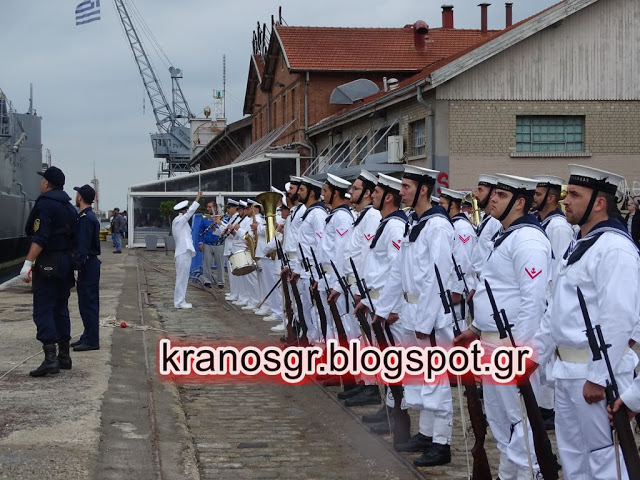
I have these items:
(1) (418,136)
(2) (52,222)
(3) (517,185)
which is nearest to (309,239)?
(2) (52,222)

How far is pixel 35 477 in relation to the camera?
657 cm

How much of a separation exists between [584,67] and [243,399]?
19.2 m

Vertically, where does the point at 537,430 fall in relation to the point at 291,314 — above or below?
above

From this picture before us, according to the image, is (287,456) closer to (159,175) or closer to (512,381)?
(512,381)

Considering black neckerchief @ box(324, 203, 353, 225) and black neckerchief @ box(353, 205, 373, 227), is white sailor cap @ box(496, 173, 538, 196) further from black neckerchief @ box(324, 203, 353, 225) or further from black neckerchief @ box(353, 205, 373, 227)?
black neckerchief @ box(324, 203, 353, 225)

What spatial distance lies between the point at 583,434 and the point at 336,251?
577cm

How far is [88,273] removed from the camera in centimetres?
1202

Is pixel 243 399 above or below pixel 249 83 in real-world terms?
below

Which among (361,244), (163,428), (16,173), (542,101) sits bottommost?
(163,428)

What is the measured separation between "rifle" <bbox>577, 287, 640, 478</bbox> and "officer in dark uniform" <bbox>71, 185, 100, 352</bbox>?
7.57 meters

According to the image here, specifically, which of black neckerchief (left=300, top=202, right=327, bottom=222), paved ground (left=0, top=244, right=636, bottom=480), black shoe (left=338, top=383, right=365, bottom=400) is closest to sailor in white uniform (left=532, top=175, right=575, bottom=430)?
paved ground (left=0, top=244, right=636, bottom=480)

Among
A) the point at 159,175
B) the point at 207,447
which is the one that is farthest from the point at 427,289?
the point at 159,175

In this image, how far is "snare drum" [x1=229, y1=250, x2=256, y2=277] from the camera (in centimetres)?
1850

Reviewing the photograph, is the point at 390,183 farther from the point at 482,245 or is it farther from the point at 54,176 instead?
the point at 54,176
